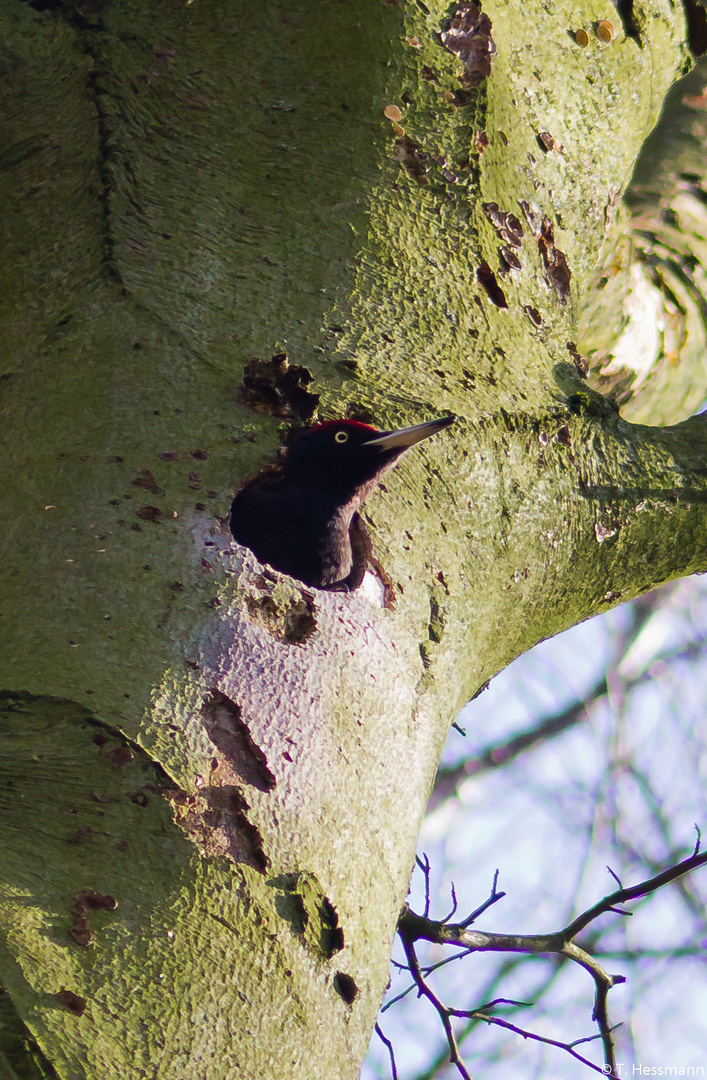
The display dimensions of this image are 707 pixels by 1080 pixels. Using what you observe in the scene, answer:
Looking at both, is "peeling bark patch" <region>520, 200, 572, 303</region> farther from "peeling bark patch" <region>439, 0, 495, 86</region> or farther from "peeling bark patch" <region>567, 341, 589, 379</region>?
"peeling bark patch" <region>439, 0, 495, 86</region>

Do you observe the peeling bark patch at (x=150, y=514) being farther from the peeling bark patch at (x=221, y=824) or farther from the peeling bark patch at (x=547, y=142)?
the peeling bark patch at (x=547, y=142)

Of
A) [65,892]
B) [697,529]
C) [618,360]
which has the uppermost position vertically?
[618,360]

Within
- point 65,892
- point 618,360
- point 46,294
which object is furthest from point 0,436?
point 618,360

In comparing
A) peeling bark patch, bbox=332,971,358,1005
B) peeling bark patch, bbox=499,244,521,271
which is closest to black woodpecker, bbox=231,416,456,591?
peeling bark patch, bbox=499,244,521,271

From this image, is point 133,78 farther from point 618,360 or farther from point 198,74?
point 618,360

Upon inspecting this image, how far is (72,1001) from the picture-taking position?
107 centimetres

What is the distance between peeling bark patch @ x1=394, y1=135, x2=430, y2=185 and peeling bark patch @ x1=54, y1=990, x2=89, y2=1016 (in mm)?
1523

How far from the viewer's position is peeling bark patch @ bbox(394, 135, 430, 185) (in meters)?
1.93

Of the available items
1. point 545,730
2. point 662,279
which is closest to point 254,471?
point 662,279

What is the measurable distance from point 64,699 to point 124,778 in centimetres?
15

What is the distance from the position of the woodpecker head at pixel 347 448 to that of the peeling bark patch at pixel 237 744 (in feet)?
1.67

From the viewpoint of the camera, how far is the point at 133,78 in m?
1.92

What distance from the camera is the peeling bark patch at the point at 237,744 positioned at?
4.20ft

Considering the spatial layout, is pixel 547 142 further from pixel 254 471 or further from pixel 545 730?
pixel 545 730
